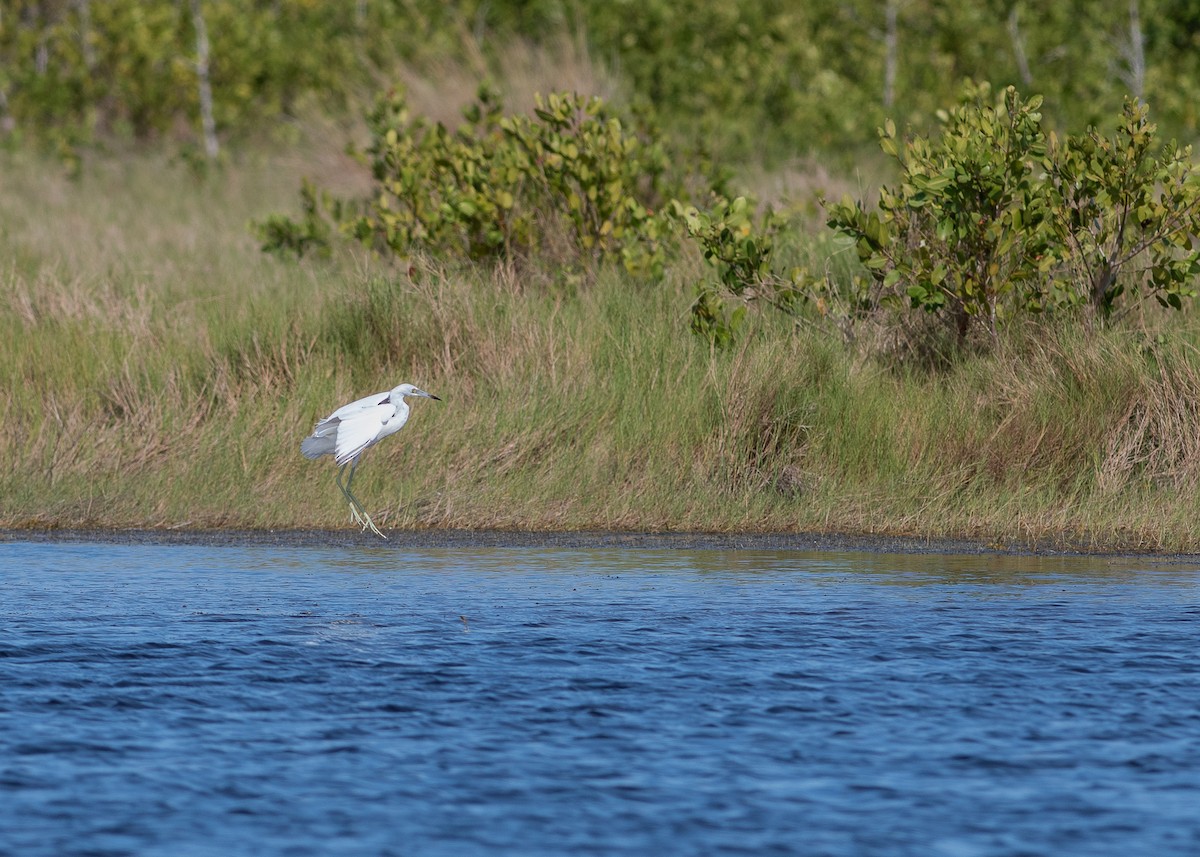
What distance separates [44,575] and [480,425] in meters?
2.90

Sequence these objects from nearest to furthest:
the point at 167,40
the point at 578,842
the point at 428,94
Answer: the point at 578,842
the point at 428,94
the point at 167,40

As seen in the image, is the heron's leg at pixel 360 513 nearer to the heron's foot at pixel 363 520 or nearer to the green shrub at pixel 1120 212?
the heron's foot at pixel 363 520

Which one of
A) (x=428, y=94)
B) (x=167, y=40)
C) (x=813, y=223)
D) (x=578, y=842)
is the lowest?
(x=578, y=842)

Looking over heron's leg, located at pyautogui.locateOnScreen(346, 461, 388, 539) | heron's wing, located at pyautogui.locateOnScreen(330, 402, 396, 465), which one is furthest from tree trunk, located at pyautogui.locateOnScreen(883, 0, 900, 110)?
heron's wing, located at pyautogui.locateOnScreen(330, 402, 396, 465)

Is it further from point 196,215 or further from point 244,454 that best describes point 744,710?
point 196,215

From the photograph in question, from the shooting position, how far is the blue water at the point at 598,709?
15.1 feet

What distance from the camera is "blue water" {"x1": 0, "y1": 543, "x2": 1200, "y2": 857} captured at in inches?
181

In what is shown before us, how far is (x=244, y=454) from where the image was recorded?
10.2m

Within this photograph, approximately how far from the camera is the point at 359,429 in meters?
8.84

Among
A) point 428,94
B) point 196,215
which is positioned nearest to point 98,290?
point 428,94

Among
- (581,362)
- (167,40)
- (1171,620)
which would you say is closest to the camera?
(1171,620)

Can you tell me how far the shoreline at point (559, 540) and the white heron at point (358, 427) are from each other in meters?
0.26

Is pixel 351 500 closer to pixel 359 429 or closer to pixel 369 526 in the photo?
pixel 369 526

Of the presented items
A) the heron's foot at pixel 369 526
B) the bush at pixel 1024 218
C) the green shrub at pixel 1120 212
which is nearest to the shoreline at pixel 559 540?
the heron's foot at pixel 369 526
